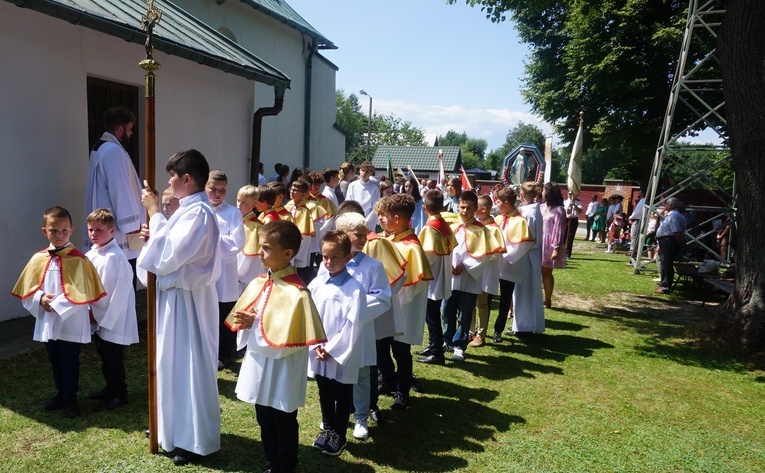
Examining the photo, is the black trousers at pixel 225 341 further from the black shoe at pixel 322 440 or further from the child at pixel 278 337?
the child at pixel 278 337

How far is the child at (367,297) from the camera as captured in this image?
4031mm

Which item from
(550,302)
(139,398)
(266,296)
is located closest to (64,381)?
(139,398)

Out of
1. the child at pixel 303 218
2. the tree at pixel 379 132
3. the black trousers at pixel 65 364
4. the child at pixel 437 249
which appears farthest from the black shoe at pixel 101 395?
the tree at pixel 379 132

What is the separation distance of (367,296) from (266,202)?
280 centimetres

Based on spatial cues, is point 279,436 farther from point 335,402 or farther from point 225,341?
point 225,341

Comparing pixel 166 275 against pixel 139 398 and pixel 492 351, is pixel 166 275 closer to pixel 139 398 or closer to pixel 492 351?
pixel 139 398

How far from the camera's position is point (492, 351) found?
284 inches

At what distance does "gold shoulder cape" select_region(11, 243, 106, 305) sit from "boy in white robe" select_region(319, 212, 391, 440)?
68.7 inches

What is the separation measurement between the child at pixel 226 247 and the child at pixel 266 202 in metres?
0.66

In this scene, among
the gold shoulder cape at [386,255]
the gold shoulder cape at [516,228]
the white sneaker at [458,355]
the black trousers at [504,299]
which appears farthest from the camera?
the black trousers at [504,299]

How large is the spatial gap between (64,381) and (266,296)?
2.11 metres

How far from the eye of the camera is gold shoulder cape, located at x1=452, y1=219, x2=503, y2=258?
6366mm

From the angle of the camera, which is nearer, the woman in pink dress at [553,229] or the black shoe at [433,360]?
the black shoe at [433,360]

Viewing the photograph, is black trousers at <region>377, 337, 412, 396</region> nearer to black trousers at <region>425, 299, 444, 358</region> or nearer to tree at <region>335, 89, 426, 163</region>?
black trousers at <region>425, 299, 444, 358</region>
